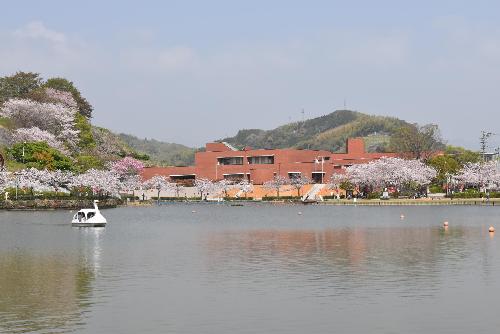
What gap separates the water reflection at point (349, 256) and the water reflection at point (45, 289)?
8.21 m

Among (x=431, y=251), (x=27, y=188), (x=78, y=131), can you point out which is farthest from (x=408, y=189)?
(x=431, y=251)

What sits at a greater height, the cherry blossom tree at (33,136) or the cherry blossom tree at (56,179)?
the cherry blossom tree at (33,136)

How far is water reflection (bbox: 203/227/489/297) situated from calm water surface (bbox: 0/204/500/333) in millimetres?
74

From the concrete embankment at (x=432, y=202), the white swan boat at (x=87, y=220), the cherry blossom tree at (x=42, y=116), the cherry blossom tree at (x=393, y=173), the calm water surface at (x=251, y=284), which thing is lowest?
the calm water surface at (x=251, y=284)

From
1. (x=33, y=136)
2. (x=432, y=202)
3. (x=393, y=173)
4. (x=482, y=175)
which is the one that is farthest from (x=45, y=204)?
(x=482, y=175)

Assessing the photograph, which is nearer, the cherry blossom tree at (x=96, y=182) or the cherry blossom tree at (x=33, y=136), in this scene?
the cherry blossom tree at (x=96, y=182)

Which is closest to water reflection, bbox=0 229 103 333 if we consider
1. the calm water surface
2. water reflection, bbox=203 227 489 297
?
the calm water surface

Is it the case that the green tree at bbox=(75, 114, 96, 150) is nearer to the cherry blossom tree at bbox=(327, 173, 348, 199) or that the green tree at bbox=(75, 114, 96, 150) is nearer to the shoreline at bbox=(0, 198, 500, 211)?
the shoreline at bbox=(0, 198, 500, 211)

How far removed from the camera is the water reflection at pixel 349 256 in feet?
132

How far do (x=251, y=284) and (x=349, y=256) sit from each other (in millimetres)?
15444

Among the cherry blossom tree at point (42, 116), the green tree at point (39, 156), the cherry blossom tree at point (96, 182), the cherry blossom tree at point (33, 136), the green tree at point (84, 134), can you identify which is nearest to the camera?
the green tree at point (39, 156)

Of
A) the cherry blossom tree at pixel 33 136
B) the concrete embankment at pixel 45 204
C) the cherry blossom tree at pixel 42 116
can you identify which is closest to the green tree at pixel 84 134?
the cherry blossom tree at pixel 42 116

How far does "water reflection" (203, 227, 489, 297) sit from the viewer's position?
40219 mm

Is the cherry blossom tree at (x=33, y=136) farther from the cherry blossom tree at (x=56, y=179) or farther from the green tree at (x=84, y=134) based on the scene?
the green tree at (x=84, y=134)
